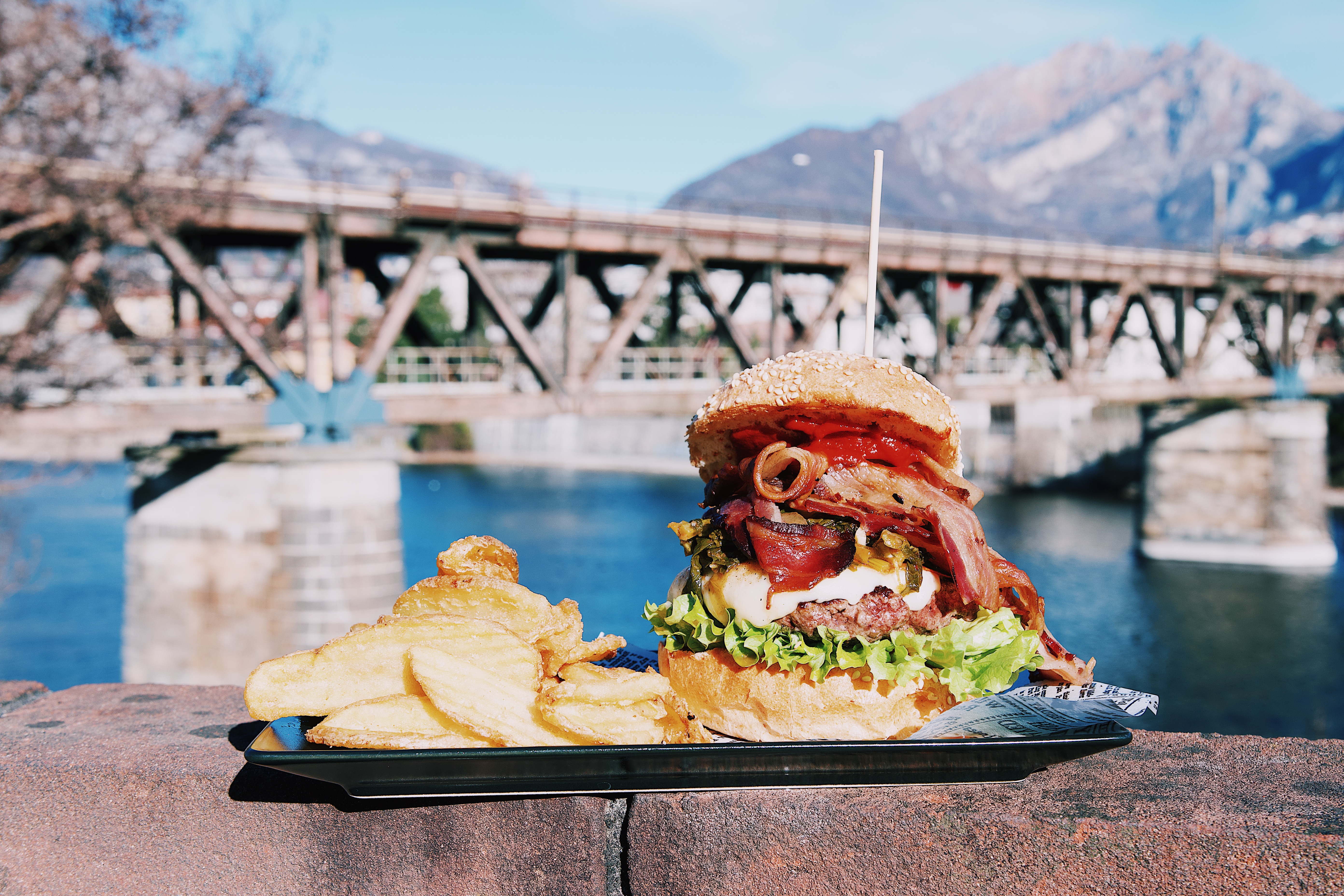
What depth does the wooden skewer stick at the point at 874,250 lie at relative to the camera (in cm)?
306

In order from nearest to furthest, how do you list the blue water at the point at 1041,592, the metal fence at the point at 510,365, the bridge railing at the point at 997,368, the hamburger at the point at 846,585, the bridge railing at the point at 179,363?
the hamburger at the point at 846,585
the bridge railing at the point at 179,363
the metal fence at the point at 510,365
the blue water at the point at 1041,592
the bridge railing at the point at 997,368

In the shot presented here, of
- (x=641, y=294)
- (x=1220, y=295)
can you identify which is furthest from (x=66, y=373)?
(x=1220, y=295)

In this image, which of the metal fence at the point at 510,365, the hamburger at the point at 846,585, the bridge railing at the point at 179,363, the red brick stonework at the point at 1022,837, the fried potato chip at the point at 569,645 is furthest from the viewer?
the metal fence at the point at 510,365

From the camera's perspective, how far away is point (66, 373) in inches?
632

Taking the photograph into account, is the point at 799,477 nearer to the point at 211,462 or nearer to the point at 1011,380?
the point at 211,462

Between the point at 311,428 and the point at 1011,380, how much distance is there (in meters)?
19.8

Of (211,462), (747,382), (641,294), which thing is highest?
(641,294)

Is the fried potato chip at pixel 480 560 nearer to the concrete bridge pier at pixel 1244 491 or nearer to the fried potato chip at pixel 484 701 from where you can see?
the fried potato chip at pixel 484 701

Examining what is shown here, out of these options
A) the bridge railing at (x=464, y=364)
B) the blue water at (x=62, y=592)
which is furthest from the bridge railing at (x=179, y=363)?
the bridge railing at (x=464, y=364)

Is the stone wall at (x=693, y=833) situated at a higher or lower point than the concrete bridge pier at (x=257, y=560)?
higher

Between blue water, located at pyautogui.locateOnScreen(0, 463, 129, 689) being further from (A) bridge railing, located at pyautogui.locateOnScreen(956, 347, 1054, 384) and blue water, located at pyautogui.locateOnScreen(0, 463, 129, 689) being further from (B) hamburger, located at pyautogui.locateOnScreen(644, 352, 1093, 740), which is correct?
(A) bridge railing, located at pyautogui.locateOnScreen(956, 347, 1054, 384)

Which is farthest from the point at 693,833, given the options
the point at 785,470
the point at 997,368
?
the point at 997,368

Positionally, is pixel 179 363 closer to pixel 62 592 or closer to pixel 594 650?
pixel 62 592

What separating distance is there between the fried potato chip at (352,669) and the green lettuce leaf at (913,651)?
844 mm
